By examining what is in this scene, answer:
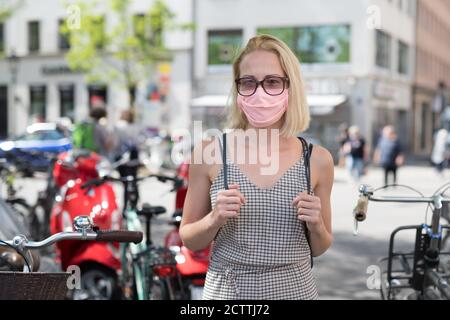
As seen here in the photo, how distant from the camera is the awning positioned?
1275 inches

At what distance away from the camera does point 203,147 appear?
2.31 metres

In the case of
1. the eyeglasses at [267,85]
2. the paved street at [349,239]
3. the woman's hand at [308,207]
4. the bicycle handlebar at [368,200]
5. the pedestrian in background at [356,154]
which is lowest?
the paved street at [349,239]

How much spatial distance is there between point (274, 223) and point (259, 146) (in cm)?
25

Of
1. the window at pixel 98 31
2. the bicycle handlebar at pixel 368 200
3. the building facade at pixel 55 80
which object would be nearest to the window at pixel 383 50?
the building facade at pixel 55 80

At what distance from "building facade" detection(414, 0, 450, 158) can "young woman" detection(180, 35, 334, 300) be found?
36533mm

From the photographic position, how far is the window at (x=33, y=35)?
37.9 m

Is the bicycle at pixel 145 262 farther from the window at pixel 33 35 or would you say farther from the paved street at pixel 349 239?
the window at pixel 33 35

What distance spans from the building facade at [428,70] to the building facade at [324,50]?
5832 millimetres

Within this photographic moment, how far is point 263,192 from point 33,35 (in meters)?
37.8

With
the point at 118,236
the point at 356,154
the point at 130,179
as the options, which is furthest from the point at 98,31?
the point at 118,236

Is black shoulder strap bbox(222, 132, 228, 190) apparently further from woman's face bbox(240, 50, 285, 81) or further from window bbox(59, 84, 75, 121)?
window bbox(59, 84, 75, 121)

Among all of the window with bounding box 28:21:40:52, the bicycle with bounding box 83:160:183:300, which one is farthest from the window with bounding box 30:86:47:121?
the bicycle with bounding box 83:160:183:300

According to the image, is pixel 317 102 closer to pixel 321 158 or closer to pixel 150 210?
pixel 150 210
